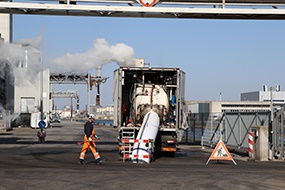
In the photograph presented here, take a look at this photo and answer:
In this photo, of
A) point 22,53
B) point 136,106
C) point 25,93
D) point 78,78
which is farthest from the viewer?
point 78,78

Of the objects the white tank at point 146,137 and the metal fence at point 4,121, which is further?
the metal fence at point 4,121

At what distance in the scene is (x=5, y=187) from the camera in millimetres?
12359

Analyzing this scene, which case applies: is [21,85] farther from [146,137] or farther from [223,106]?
[223,106]

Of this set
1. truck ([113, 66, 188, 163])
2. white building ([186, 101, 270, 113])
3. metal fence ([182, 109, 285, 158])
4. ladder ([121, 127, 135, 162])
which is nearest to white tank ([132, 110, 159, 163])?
truck ([113, 66, 188, 163])

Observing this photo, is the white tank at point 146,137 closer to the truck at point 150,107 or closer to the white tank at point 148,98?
the truck at point 150,107

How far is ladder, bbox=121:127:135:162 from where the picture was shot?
70.2 ft

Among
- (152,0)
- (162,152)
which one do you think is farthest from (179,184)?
(152,0)

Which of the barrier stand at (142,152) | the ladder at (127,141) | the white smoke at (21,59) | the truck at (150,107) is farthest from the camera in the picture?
the white smoke at (21,59)

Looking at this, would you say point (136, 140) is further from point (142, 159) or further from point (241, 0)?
point (241, 0)

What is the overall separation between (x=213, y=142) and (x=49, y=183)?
20.6 m

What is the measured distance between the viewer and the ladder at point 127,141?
21.4 meters

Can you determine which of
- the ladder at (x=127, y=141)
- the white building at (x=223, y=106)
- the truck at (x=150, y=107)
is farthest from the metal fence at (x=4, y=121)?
the white building at (x=223, y=106)

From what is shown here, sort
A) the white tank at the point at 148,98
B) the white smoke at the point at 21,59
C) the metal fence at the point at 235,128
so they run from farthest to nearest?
1. the white smoke at the point at 21,59
2. the white tank at the point at 148,98
3. the metal fence at the point at 235,128

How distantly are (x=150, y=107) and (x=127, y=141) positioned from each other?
2.78m
